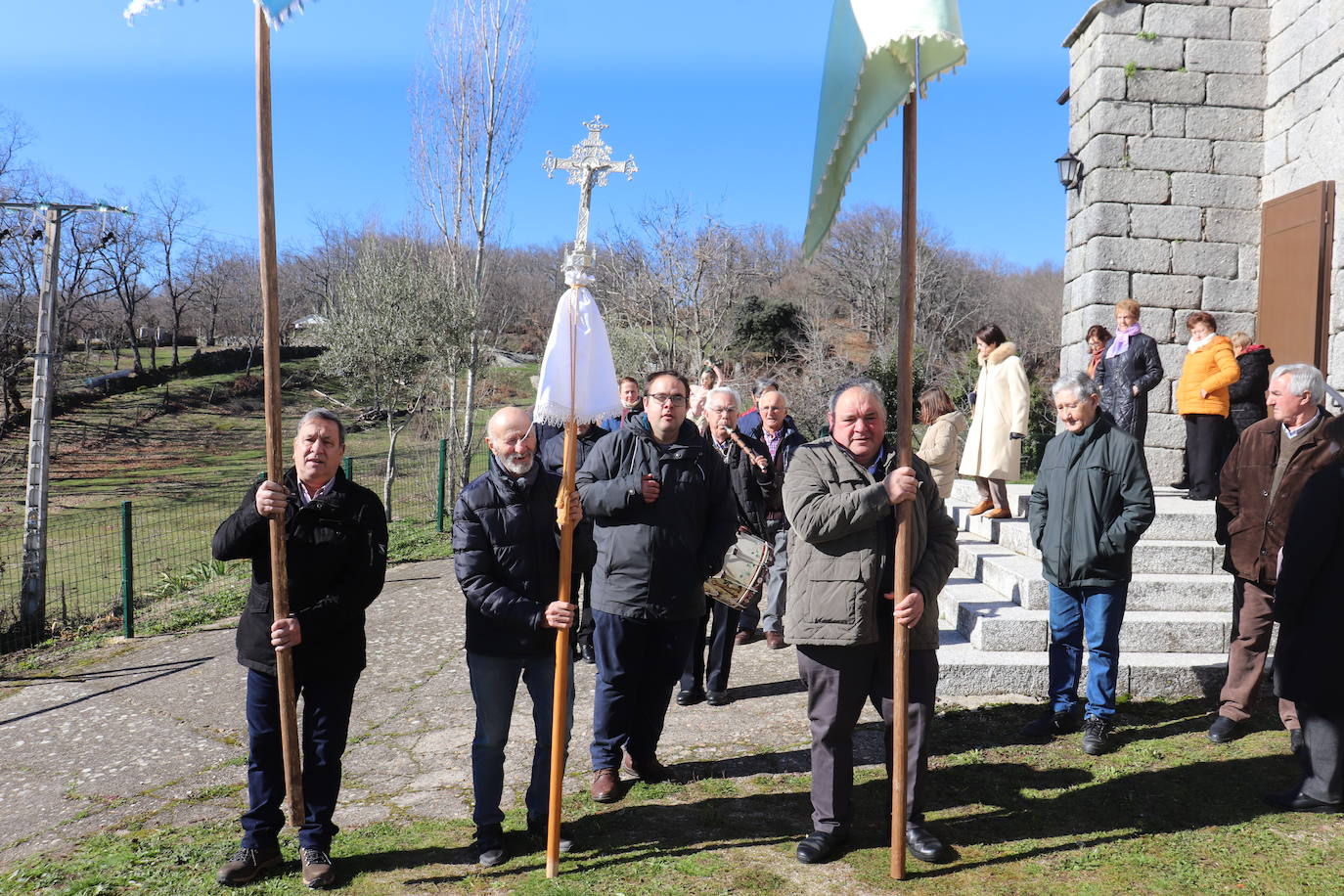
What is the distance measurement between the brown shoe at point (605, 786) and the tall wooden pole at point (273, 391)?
51.5 inches

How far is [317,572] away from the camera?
3613 millimetres

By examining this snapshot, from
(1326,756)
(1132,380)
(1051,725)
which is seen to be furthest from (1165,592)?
(1132,380)

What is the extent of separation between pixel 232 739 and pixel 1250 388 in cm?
793

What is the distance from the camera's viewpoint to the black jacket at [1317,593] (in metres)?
3.92

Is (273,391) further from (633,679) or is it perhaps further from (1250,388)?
(1250,388)

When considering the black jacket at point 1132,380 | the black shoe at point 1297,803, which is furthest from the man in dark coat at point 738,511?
the black jacket at point 1132,380

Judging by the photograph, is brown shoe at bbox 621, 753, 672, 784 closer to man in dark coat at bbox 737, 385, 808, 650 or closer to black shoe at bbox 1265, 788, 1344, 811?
man in dark coat at bbox 737, 385, 808, 650

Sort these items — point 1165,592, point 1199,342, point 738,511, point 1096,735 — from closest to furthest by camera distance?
point 1096,735 < point 738,511 < point 1165,592 < point 1199,342

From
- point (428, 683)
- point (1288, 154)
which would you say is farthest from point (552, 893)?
point (1288, 154)

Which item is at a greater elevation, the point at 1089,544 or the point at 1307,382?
the point at 1307,382

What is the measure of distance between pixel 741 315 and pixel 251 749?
91.2ft

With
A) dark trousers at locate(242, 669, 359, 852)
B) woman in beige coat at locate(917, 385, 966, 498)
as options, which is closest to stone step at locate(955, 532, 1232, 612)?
woman in beige coat at locate(917, 385, 966, 498)

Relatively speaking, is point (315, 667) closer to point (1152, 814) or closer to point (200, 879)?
point (200, 879)

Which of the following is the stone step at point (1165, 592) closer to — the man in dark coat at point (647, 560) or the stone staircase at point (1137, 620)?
the stone staircase at point (1137, 620)
